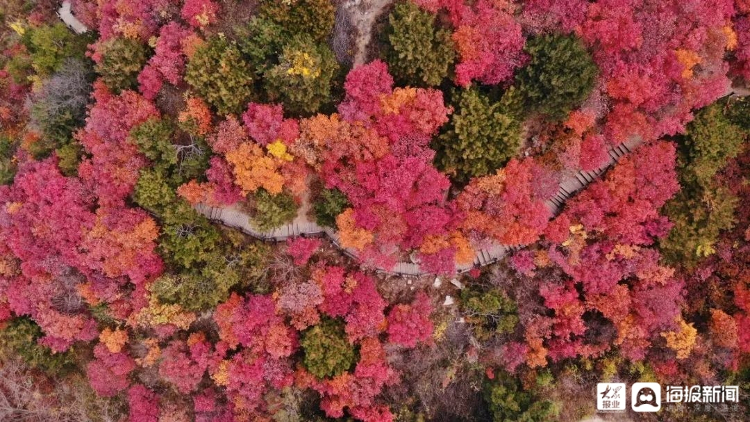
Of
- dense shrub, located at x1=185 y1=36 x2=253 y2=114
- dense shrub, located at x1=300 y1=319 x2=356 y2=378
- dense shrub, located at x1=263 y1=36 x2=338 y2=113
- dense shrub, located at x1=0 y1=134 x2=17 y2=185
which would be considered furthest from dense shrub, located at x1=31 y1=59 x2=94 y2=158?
dense shrub, located at x1=300 y1=319 x2=356 y2=378

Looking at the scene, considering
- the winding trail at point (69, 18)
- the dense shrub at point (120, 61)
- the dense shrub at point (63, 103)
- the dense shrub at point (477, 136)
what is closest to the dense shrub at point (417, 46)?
the dense shrub at point (477, 136)

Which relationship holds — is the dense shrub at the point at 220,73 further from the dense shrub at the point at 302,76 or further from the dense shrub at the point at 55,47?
the dense shrub at the point at 55,47

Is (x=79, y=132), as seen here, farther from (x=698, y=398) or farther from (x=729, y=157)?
(x=698, y=398)

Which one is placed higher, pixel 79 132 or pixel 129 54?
pixel 129 54

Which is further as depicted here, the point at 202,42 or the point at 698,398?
the point at 698,398

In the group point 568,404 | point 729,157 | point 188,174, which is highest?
point 729,157

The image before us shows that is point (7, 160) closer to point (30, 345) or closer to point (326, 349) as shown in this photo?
point (30, 345)

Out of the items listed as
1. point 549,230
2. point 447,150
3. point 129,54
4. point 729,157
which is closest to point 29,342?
point 129,54
